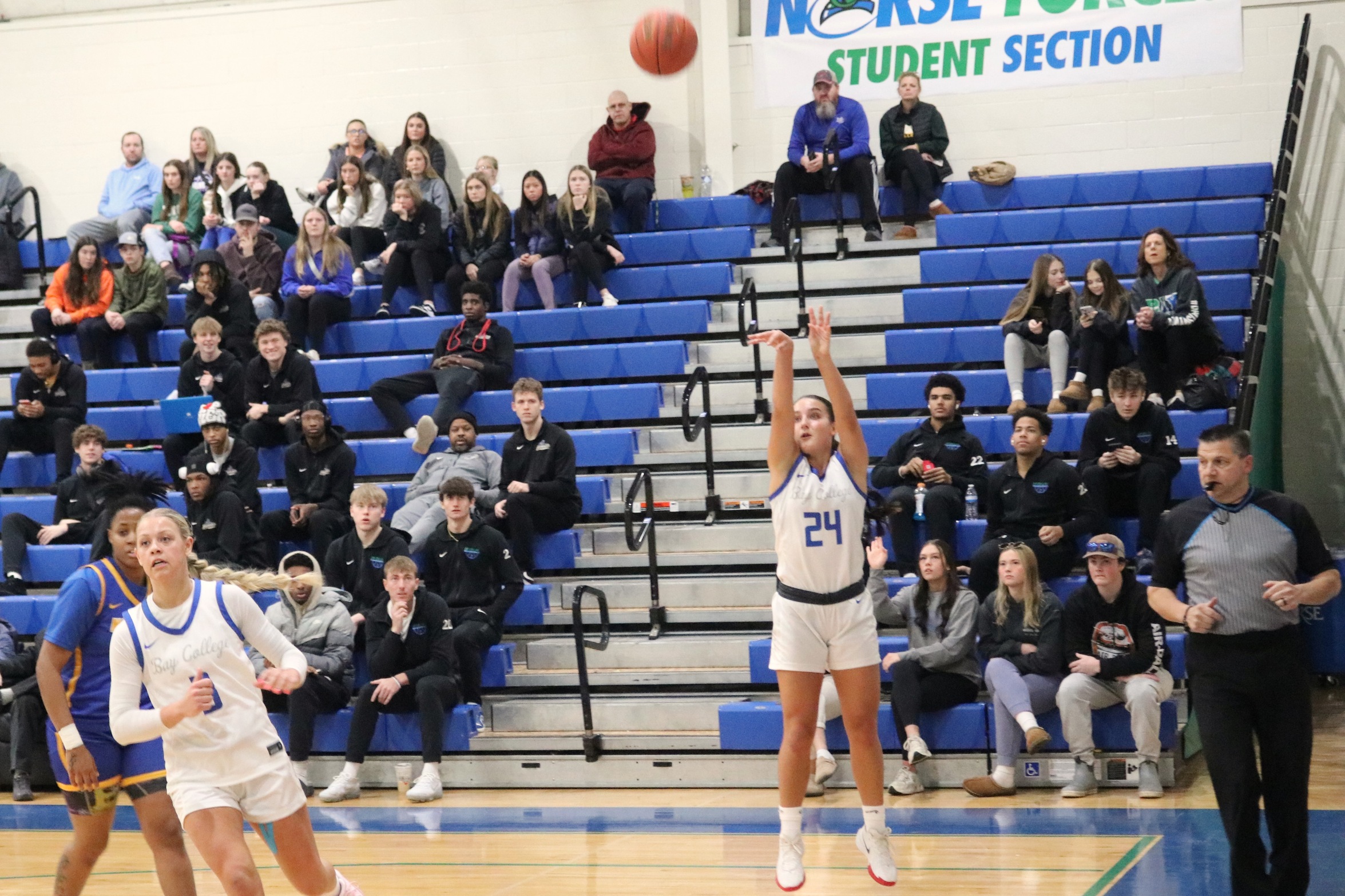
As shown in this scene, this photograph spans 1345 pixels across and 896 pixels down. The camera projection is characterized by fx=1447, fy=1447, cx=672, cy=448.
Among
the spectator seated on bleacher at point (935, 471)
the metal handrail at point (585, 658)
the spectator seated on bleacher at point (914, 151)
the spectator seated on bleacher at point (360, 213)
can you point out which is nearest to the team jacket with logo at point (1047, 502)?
the spectator seated on bleacher at point (935, 471)

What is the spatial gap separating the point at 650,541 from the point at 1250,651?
15.4 ft

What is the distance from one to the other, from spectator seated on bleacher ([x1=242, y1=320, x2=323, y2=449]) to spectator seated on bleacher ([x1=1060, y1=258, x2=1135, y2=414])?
553 cm

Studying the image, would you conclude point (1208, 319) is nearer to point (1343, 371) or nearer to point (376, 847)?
point (1343, 371)

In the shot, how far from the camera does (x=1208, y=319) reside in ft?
31.8

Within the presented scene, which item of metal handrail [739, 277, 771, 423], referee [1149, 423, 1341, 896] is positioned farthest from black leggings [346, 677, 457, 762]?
referee [1149, 423, 1341, 896]

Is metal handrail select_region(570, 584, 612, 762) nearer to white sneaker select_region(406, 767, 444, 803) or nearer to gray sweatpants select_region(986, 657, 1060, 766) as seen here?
white sneaker select_region(406, 767, 444, 803)

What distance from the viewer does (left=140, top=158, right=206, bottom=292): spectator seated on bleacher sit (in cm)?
1353

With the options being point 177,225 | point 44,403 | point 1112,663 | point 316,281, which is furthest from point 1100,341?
point 177,225

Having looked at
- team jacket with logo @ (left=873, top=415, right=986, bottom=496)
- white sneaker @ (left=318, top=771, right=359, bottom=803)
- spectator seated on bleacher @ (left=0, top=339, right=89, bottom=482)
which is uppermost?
spectator seated on bleacher @ (left=0, top=339, right=89, bottom=482)

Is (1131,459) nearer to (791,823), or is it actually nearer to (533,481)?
(533,481)

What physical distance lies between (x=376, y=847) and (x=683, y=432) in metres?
3.91

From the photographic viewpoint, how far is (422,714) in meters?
8.56

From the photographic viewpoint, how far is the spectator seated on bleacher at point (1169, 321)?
9688 millimetres

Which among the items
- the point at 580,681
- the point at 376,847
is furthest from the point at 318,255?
the point at 376,847
